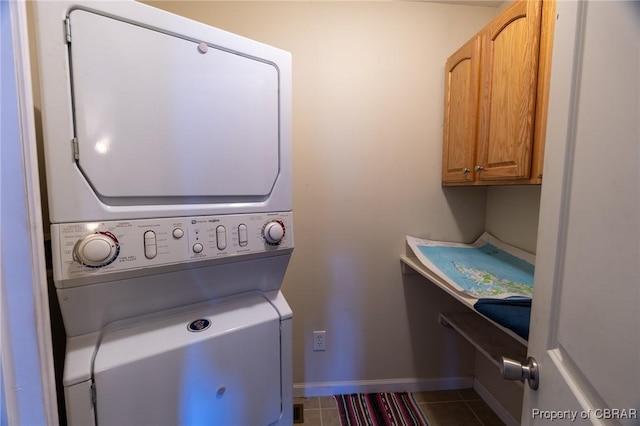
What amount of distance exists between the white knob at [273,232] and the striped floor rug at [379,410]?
4.37ft

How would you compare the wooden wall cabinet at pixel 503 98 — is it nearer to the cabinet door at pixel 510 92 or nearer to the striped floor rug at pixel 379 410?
the cabinet door at pixel 510 92

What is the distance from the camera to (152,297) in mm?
756

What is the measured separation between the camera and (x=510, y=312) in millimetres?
917

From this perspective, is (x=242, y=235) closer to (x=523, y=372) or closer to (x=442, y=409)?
(x=523, y=372)

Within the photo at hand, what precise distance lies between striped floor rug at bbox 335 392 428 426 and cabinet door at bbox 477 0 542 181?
1440 millimetres

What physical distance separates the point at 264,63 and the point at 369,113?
90cm

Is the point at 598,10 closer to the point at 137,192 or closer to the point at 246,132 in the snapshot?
the point at 246,132

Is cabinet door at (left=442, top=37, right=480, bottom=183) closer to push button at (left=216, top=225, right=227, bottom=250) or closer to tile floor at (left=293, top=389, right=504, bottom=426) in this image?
push button at (left=216, top=225, right=227, bottom=250)

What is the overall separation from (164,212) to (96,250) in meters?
0.17

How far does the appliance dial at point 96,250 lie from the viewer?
0.61m

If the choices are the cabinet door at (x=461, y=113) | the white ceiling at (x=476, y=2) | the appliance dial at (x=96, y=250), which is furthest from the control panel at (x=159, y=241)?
Answer: the white ceiling at (x=476, y=2)

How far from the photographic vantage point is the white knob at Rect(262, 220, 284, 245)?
2.85 feet

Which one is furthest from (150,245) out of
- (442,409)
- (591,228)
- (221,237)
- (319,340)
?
(442,409)

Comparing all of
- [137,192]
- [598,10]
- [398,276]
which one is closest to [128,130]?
[137,192]
